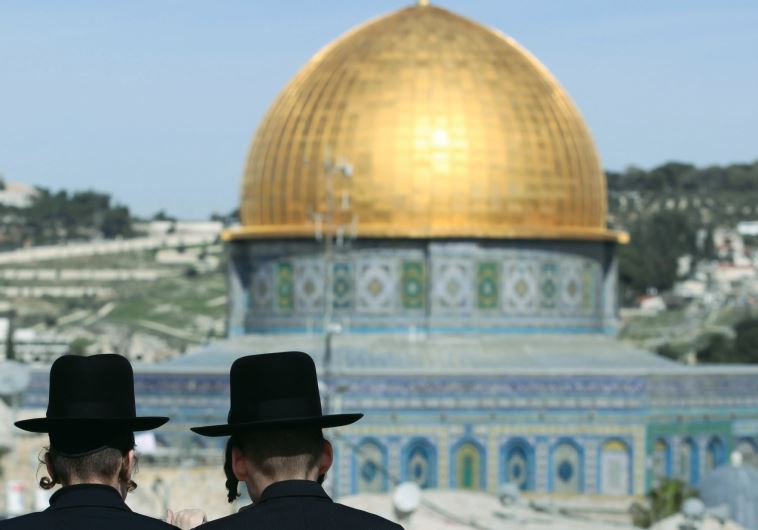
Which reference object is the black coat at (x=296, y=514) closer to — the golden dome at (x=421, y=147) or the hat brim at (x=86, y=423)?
the hat brim at (x=86, y=423)

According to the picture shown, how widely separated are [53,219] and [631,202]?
29304 millimetres

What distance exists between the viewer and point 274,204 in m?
41.0

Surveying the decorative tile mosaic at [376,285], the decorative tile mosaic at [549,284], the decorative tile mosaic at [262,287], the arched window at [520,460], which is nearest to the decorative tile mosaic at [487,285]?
the decorative tile mosaic at [549,284]

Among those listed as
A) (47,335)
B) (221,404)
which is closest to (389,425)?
(221,404)

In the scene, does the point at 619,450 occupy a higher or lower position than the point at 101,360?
lower

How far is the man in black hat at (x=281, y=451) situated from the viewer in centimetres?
686

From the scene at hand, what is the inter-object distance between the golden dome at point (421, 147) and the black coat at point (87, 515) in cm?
3300

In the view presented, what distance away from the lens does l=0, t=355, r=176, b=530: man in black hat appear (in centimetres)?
694

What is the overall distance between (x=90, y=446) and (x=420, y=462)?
3159 centimetres

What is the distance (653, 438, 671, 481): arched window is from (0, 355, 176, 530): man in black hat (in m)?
32.7

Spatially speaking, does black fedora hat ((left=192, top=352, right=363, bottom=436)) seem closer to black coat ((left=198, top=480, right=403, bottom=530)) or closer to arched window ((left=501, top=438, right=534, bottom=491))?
black coat ((left=198, top=480, right=403, bottom=530))

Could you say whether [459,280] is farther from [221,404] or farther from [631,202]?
[631,202]

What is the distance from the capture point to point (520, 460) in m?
38.8

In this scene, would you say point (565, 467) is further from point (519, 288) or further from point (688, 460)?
point (519, 288)
